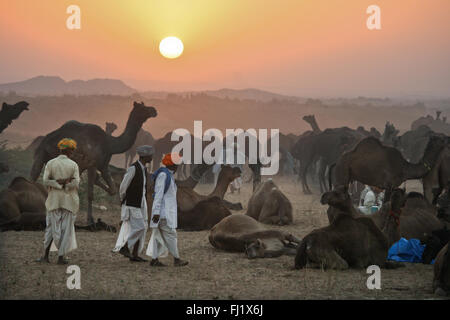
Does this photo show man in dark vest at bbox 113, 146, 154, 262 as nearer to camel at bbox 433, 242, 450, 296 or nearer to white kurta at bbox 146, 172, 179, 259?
white kurta at bbox 146, 172, 179, 259

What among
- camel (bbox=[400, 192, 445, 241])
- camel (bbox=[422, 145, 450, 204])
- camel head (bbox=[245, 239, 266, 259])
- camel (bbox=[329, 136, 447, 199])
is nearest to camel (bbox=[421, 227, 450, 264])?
camel (bbox=[400, 192, 445, 241])

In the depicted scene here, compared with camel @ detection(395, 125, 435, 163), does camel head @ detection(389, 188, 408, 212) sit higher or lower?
lower

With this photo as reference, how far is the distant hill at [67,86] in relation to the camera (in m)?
113

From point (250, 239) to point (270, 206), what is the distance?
376cm

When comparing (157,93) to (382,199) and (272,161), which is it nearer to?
(272,161)

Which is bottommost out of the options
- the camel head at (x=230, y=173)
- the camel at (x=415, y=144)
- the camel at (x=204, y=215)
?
the camel at (x=204, y=215)

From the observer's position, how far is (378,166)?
13391 mm

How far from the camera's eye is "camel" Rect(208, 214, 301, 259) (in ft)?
32.4

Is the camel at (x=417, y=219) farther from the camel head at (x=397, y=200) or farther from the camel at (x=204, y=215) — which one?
the camel at (x=204, y=215)

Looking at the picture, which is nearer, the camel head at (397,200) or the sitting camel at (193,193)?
the camel head at (397,200)

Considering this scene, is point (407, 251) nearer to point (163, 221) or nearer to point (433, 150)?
point (163, 221)

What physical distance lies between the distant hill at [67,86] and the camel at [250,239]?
10330 centimetres

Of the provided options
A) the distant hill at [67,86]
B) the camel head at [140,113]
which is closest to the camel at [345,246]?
the camel head at [140,113]

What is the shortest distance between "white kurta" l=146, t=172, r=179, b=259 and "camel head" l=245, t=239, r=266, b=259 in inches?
→ 44.2
